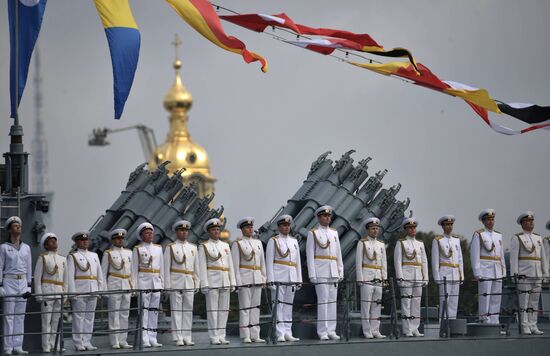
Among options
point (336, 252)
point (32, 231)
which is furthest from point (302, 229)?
point (32, 231)

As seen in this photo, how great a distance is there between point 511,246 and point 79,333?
21.3 feet

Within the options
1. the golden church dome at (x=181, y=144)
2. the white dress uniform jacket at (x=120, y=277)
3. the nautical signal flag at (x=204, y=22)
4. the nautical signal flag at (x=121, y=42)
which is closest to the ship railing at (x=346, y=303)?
the white dress uniform jacket at (x=120, y=277)

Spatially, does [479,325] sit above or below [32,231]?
below

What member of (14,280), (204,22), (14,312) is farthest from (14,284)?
(204,22)

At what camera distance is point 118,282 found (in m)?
18.7

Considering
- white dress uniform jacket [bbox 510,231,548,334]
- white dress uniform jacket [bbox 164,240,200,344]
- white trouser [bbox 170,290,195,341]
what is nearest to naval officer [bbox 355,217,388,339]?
white dress uniform jacket [bbox 510,231,548,334]

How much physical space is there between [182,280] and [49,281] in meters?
1.76

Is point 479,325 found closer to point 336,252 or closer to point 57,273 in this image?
point 336,252

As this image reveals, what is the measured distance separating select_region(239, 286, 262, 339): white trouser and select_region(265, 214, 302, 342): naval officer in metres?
0.27

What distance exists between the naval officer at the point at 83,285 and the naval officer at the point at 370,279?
3.53 metres

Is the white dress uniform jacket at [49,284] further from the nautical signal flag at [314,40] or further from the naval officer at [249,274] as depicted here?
the nautical signal flag at [314,40]

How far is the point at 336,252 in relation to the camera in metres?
19.6

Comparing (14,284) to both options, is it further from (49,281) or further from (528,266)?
(528,266)

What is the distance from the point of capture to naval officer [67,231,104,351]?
18.0m
